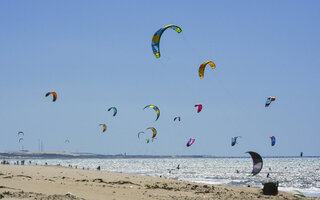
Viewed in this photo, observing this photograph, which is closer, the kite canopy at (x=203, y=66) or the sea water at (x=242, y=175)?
the kite canopy at (x=203, y=66)

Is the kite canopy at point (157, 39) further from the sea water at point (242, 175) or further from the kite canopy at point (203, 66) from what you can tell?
the sea water at point (242, 175)

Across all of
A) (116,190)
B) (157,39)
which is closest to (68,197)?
(116,190)

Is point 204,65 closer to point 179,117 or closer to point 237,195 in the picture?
point 237,195

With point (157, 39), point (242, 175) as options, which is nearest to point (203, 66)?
point (157, 39)

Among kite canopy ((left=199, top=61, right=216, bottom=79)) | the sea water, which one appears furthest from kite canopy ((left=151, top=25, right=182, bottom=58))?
the sea water

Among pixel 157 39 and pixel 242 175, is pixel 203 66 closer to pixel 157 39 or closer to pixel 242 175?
pixel 157 39

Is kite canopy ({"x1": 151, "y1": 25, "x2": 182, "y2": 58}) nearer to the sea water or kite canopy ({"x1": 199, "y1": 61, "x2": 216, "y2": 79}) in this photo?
kite canopy ({"x1": 199, "y1": 61, "x2": 216, "y2": 79})

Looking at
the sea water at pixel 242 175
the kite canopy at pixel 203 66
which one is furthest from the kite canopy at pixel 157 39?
the sea water at pixel 242 175

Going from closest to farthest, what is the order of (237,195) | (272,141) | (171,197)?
(171,197), (237,195), (272,141)

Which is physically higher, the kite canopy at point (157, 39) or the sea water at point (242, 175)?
the kite canopy at point (157, 39)

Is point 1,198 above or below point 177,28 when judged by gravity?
below

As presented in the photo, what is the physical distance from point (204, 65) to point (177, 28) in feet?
11.6

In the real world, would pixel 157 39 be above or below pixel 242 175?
above

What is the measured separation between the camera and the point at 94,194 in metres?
14.0
